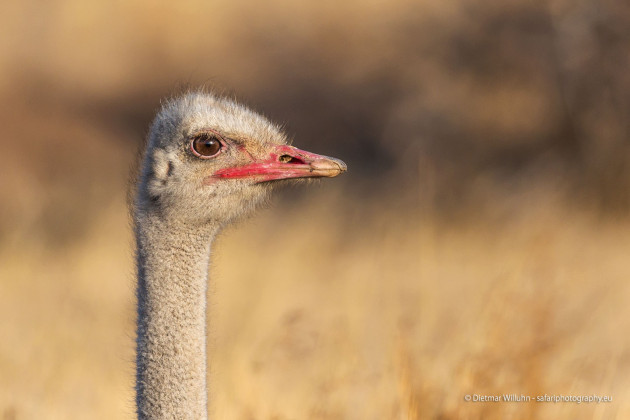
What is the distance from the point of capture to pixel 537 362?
364 cm

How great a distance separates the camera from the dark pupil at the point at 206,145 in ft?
8.89

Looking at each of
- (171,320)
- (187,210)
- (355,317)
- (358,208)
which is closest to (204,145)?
(187,210)

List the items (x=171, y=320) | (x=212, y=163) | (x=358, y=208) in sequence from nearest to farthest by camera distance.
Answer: (x=171, y=320)
(x=212, y=163)
(x=358, y=208)

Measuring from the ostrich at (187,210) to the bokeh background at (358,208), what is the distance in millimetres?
1118

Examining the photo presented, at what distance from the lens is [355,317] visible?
593 centimetres

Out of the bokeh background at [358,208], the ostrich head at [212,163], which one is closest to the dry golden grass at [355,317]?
the bokeh background at [358,208]

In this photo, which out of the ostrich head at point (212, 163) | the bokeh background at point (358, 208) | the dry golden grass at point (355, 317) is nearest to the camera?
A: the ostrich head at point (212, 163)

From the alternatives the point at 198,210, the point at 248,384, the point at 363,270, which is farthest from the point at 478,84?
the point at 198,210

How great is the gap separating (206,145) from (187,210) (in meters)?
0.16

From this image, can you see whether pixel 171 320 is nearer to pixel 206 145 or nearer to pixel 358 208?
pixel 206 145

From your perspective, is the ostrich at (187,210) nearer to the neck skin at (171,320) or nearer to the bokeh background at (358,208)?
the neck skin at (171,320)

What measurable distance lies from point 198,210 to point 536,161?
6280 mm

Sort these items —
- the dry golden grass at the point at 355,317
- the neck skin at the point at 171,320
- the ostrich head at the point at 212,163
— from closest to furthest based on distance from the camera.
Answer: the neck skin at the point at 171,320, the ostrich head at the point at 212,163, the dry golden grass at the point at 355,317

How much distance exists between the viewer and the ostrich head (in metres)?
2.70
